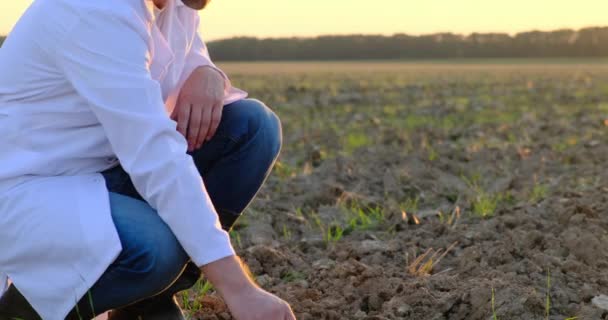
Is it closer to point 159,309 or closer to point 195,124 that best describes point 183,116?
point 195,124

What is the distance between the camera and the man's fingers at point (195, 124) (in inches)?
91.3

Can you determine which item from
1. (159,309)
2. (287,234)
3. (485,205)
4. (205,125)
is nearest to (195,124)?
(205,125)

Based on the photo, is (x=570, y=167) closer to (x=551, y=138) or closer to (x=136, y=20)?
(x=551, y=138)

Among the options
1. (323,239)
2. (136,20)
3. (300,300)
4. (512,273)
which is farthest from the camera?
(323,239)

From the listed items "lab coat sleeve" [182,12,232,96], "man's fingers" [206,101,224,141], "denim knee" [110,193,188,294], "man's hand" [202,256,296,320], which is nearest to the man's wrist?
"man's hand" [202,256,296,320]

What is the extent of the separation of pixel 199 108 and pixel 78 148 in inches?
15.1

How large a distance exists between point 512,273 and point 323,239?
900 mm

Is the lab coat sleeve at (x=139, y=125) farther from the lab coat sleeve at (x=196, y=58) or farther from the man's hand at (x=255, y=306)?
the lab coat sleeve at (x=196, y=58)

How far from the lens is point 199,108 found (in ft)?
7.62

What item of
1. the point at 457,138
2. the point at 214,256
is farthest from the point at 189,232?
the point at 457,138

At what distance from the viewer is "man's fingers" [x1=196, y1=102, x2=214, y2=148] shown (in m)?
2.34

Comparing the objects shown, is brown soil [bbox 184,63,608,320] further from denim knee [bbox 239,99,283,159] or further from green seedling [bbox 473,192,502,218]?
denim knee [bbox 239,99,283,159]

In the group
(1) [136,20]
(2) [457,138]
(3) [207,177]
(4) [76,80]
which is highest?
(1) [136,20]

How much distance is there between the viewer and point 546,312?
2.51m
